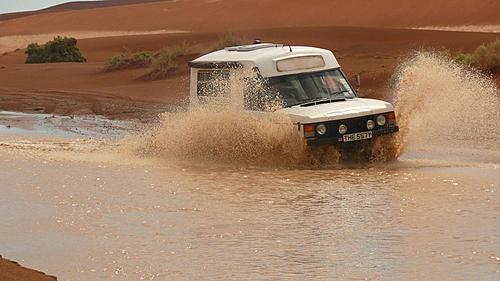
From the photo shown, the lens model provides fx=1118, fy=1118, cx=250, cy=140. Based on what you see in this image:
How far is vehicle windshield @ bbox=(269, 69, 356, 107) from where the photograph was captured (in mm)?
15641

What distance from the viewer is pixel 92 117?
81.7 feet

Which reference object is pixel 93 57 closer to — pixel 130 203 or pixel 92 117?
pixel 92 117

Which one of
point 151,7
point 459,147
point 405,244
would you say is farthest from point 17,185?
point 151,7

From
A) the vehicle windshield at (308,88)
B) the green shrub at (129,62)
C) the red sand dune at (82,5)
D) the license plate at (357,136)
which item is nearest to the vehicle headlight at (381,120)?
the license plate at (357,136)

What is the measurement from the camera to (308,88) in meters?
15.8

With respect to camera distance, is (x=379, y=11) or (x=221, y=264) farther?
(x=379, y=11)

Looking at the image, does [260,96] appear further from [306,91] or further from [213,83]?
[213,83]

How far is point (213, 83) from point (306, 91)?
1611 millimetres

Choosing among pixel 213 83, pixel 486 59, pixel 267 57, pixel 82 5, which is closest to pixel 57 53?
pixel 486 59

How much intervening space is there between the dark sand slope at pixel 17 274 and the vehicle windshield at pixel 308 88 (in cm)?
764

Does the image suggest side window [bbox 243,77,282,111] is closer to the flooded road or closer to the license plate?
the flooded road

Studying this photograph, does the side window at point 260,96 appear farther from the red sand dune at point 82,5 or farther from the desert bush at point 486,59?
the red sand dune at point 82,5

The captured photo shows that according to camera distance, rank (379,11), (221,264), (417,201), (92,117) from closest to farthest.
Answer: (221,264) → (417,201) → (92,117) → (379,11)

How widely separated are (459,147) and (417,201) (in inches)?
259
